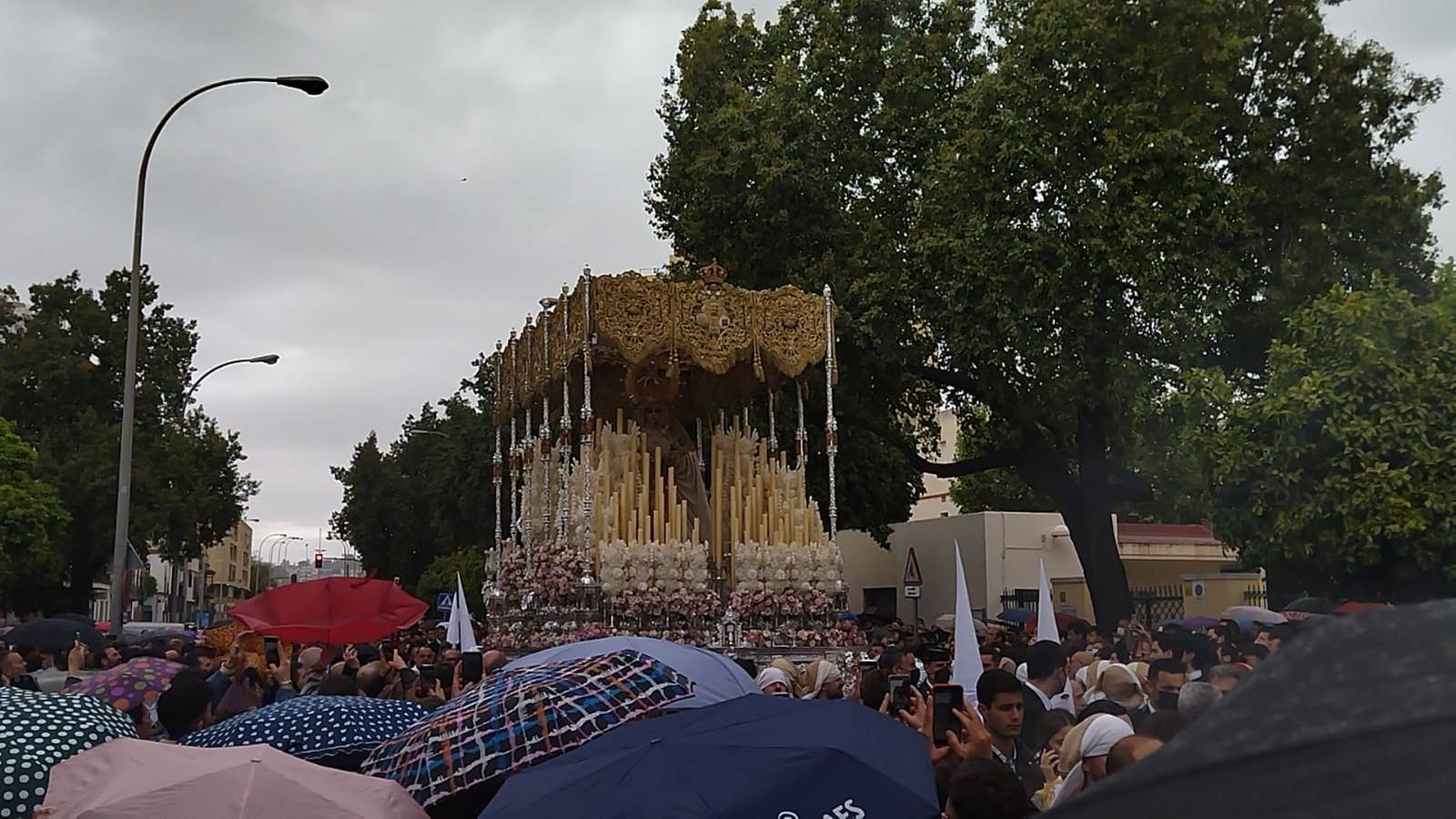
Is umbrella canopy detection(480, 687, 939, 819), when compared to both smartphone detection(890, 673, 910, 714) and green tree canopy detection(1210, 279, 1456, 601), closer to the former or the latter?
smartphone detection(890, 673, 910, 714)

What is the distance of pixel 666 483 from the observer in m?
17.6

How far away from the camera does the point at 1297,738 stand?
4.59ft

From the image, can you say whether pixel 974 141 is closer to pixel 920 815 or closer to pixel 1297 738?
pixel 920 815

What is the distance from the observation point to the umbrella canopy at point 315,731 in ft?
19.3

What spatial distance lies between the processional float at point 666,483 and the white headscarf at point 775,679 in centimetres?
653

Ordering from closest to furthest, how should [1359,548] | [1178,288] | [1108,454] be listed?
[1359,548] → [1178,288] → [1108,454]

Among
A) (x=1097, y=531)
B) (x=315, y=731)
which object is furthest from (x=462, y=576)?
(x=315, y=731)

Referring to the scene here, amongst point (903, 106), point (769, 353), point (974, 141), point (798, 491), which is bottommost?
point (798, 491)

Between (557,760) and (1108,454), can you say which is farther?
(1108,454)

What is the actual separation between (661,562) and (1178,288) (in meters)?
8.71

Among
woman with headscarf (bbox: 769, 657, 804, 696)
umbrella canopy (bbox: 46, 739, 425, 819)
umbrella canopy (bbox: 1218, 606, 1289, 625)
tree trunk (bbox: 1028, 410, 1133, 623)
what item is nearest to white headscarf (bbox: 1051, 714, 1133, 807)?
umbrella canopy (bbox: 46, 739, 425, 819)

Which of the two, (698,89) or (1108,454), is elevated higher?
(698,89)

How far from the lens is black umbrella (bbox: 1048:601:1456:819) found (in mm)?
1349

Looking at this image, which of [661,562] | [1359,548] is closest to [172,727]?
[661,562]
